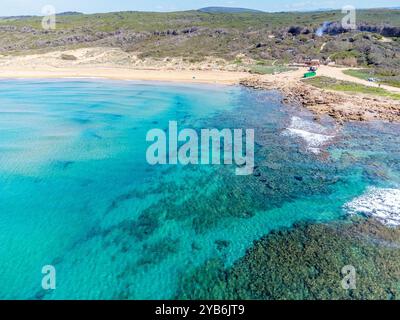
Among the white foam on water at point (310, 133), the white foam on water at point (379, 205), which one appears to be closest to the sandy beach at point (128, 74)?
the white foam on water at point (310, 133)

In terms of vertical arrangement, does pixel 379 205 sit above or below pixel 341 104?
below

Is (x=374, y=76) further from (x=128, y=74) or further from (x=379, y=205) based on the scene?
(x=128, y=74)

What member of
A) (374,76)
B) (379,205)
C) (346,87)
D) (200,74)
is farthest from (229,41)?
(379,205)

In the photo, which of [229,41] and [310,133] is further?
[229,41]

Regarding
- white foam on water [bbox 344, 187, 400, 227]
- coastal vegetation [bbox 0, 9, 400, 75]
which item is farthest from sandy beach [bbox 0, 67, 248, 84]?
white foam on water [bbox 344, 187, 400, 227]

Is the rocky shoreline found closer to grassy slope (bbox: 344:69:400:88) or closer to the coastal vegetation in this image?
grassy slope (bbox: 344:69:400:88)

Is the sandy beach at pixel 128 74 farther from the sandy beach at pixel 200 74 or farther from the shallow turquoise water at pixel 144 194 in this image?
the shallow turquoise water at pixel 144 194

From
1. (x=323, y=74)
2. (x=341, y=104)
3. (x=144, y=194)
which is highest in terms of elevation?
(x=323, y=74)
